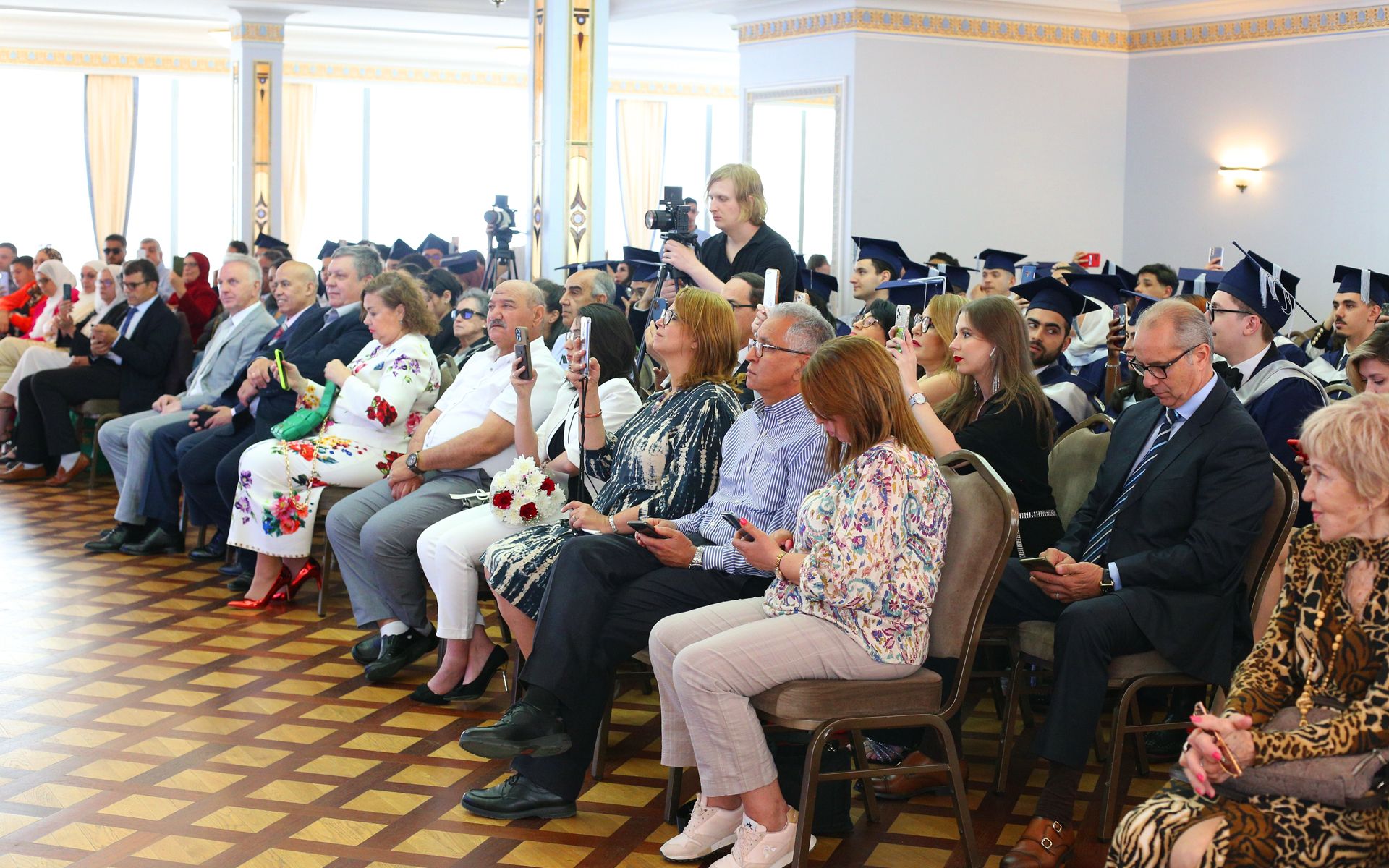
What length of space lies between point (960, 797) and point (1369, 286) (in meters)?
3.37

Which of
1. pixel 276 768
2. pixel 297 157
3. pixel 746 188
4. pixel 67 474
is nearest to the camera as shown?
pixel 276 768

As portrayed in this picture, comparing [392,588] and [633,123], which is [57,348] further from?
[633,123]

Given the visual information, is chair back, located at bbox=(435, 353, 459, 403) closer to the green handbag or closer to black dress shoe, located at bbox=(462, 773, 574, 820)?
the green handbag

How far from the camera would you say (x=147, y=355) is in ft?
24.9

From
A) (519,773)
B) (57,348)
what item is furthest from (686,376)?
(57,348)

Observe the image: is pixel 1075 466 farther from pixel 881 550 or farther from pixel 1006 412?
pixel 881 550

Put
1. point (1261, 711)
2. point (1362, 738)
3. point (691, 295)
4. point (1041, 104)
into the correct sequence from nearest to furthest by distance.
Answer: point (1362, 738)
point (1261, 711)
point (691, 295)
point (1041, 104)

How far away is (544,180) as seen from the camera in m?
10.0

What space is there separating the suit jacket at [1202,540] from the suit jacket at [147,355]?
19.5 ft

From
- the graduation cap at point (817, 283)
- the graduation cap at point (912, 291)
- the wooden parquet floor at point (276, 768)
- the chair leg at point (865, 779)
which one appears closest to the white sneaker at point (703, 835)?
the wooden parquet floor at point (276, 768)

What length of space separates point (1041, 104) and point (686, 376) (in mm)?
8375

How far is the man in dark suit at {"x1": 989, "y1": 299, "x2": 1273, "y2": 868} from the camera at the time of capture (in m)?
3.10

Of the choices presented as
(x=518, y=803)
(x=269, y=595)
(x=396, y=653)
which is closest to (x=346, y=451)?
(x=269, y=595)

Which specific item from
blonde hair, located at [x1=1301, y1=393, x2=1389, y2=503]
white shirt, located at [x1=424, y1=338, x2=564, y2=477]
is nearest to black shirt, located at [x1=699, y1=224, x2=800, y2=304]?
white shirt, located at [x1=424, y1=338, x2=564, y2=477]
